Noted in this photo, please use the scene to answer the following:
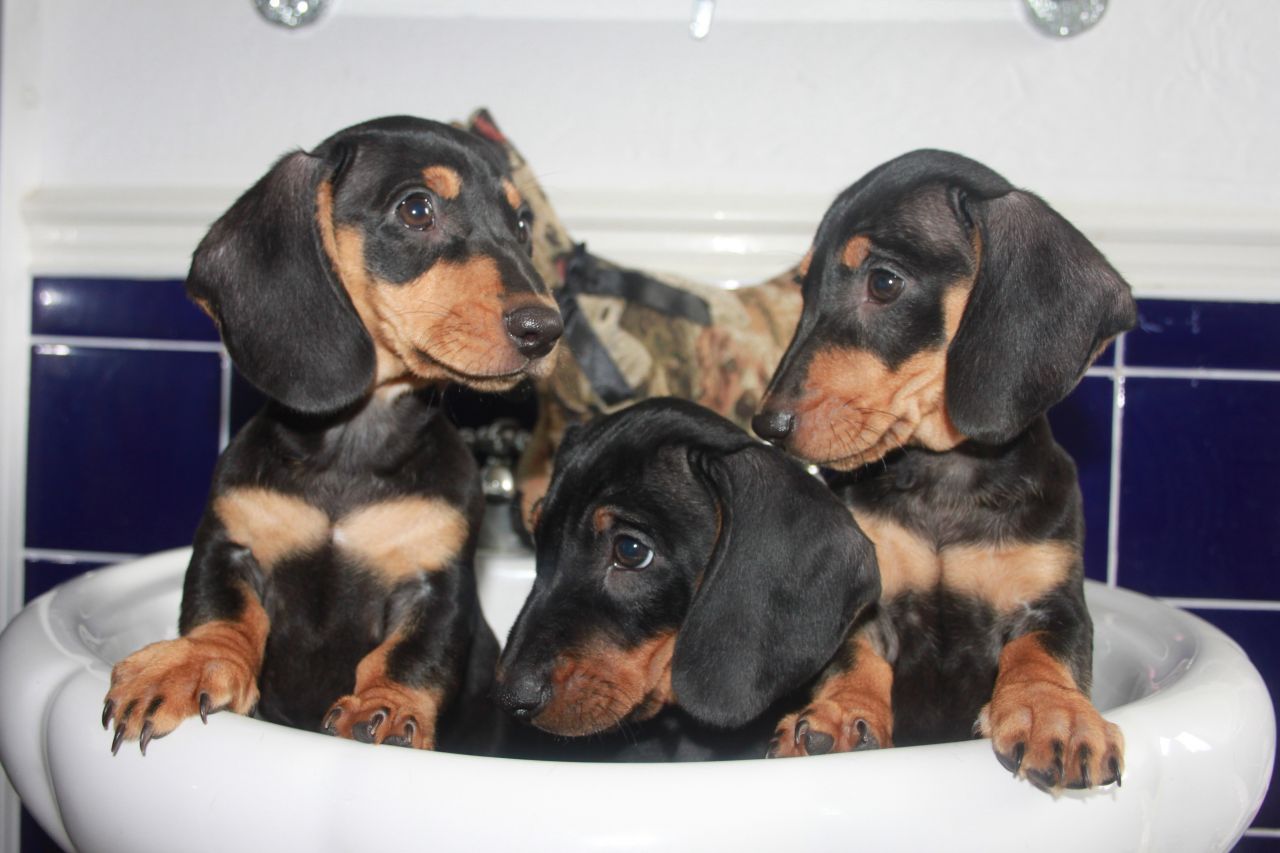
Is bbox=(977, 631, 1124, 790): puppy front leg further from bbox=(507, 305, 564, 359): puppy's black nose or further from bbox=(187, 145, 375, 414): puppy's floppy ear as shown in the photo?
bbox=(187, 145, 375, 414): puppy's floppy ear

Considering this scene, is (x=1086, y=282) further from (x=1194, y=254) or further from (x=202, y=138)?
(x=202, y=138)

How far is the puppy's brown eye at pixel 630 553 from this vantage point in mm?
1841

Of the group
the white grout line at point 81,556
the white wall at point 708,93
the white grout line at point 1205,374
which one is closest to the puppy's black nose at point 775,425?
the white wall at point 708,93

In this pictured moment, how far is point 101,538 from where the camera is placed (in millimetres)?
3357

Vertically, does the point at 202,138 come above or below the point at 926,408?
above

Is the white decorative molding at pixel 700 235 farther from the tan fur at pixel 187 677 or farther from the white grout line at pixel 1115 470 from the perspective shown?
the tan fur at pixel 187 677

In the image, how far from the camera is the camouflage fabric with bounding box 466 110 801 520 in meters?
2.61

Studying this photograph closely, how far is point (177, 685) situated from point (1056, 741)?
115 cm

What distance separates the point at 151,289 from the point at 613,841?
2.59 metres

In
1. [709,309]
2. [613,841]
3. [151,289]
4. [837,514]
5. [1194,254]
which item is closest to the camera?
[613,841]

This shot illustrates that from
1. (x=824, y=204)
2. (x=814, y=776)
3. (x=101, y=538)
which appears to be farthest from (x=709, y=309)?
(x=101, y=538)

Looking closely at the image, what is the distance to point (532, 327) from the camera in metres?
1.86

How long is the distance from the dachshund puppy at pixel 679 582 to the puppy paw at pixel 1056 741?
284mm

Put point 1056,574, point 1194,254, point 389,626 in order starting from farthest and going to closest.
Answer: point 1194,254
point 389,626
point 1056,574
